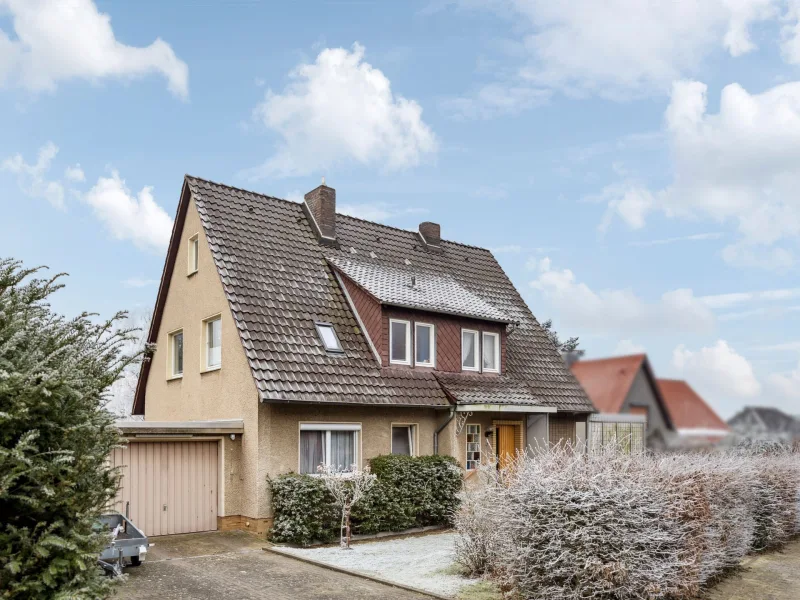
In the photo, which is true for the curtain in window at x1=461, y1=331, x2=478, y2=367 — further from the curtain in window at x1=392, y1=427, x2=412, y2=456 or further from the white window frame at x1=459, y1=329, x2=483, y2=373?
the curtain in window at x1=392, y1=427, x2=412, y2=456

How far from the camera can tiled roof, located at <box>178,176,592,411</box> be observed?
16.1m

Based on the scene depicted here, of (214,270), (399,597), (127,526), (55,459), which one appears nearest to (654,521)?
(399,597)

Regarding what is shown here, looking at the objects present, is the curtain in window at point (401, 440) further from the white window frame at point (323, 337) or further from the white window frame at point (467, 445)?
the white window frame at point (323, 337)

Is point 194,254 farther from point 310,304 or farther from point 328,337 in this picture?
point 328,337

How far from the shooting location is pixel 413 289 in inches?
774

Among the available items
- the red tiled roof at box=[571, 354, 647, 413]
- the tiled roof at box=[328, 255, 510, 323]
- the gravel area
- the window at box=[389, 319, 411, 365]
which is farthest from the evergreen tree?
the window at box=[389, 319, 411, 365]

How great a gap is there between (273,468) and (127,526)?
3.43 m

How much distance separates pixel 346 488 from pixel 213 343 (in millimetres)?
5253

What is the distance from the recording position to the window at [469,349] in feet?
65.3

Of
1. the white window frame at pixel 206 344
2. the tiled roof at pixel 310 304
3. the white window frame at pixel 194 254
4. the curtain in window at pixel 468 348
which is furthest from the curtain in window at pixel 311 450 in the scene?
the white window frame at pixel 194 254

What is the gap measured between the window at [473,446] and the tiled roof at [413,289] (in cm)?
293

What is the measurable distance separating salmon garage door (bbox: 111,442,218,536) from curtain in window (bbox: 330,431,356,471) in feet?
8.32

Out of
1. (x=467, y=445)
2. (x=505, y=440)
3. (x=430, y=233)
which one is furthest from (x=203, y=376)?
(x=430, y=233)

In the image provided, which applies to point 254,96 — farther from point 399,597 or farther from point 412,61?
point 399,597
